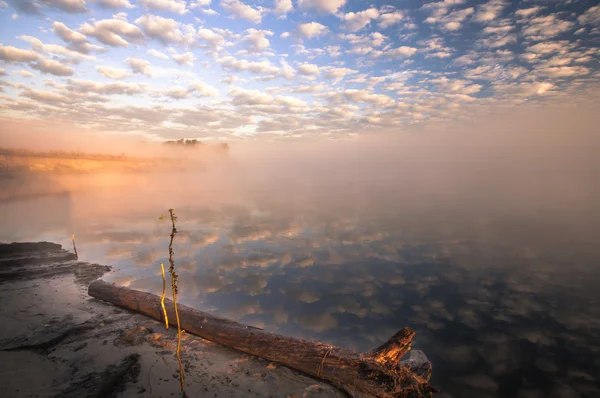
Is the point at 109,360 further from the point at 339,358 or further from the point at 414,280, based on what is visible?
the point at 414,280

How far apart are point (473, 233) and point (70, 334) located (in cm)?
3512

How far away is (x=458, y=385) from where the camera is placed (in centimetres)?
969

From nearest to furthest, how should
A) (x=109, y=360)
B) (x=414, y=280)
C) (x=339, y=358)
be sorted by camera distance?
(x=339, y=358) → (x=109, y=360) → (x=414, y=280)

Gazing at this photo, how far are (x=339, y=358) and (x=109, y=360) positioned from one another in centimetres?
761

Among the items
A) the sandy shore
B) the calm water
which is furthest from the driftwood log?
the calm water

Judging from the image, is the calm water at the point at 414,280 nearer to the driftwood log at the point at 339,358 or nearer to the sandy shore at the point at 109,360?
the driftwood log at the point at 339,358

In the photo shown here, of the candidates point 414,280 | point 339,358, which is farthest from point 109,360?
point 414,280

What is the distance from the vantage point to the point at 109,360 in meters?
8.63

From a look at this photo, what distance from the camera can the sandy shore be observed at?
7527mm

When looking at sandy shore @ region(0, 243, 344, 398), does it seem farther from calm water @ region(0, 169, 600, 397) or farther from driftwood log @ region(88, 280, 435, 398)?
calm water @ region(0, 169, 600, 397)

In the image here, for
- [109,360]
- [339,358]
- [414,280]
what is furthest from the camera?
[414,280]

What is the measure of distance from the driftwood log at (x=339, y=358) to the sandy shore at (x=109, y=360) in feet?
1.05

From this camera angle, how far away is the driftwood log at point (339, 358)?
304 inches

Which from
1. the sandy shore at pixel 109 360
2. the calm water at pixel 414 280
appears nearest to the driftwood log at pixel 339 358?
the sandy shore at pixel 109 360
